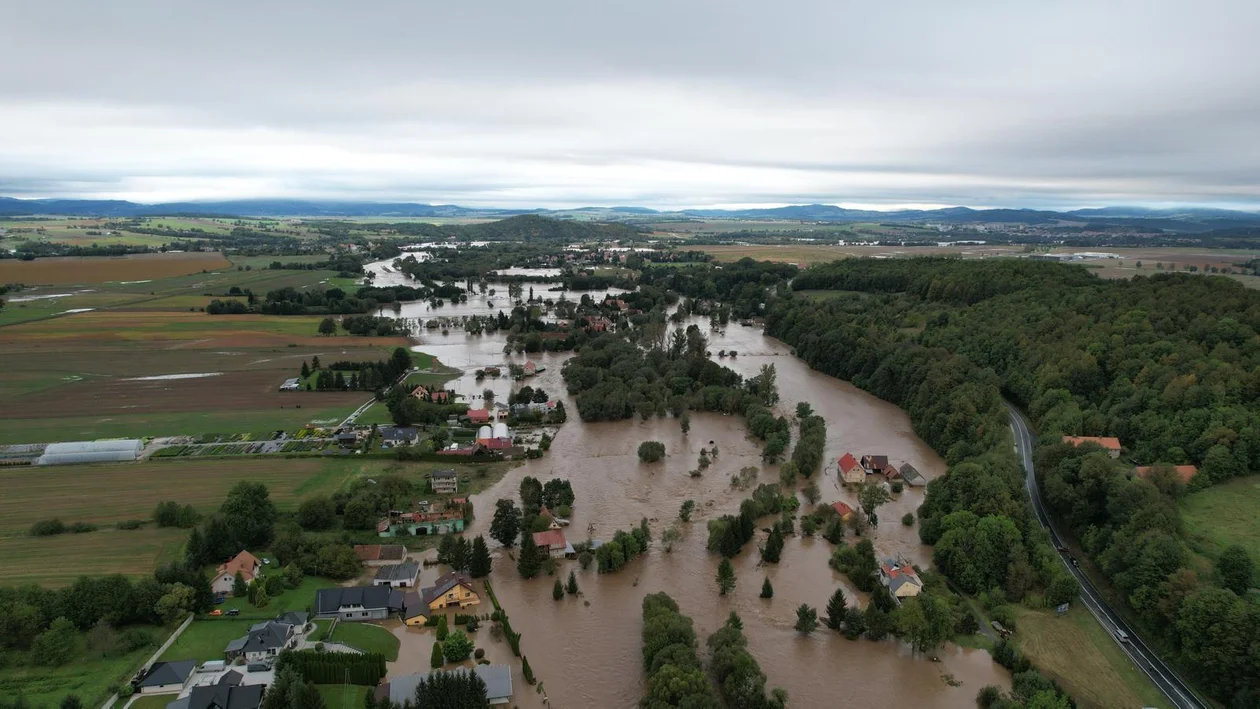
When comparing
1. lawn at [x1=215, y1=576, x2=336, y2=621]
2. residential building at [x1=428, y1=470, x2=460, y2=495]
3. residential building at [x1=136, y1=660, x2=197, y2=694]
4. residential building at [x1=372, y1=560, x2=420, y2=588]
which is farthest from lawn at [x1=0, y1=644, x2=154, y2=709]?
residential building at [x1=428, y1=470, x2=460, y2=495]

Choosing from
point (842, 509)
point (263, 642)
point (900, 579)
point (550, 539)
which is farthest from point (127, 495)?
point (900, 579)

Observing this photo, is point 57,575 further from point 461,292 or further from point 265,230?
point 265,230

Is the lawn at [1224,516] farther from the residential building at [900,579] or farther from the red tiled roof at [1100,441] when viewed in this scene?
the residential building at [900,579]

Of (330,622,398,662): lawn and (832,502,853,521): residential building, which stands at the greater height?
(832,502,853,521): residential building

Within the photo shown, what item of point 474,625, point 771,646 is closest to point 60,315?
point 474,625

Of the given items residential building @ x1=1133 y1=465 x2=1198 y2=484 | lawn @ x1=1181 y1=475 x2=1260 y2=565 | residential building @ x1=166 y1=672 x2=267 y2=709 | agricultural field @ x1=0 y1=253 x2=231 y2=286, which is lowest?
residential building @ x1=166 y1=672 x2=267 y2=709

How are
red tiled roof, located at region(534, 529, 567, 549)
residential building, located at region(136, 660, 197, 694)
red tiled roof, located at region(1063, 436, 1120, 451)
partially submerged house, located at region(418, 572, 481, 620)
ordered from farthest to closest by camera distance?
red tiled roof, located at region(1063, 436, 1120, 451), red tiled roof, located at region(534, 529, 567, 549), partially submerged house, located at region(418, 572, 481, 620), residential building, located at region(136, 660, 197, 694)

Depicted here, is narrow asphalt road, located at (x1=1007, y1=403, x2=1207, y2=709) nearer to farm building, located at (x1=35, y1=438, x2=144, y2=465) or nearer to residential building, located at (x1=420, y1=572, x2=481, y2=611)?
residential building, located at (x1=420, y1=572, x2=481, y2=611)
